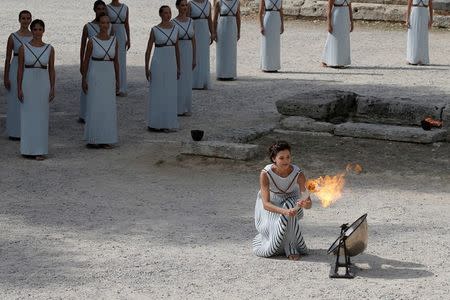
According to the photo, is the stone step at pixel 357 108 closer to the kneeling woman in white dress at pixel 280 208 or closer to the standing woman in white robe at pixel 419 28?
the standing woman in white robe at pixel 419 28

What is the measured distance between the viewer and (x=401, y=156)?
47.3 ft

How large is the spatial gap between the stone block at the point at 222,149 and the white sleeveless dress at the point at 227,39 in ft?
18.6

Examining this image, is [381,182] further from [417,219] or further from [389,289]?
[389,289]

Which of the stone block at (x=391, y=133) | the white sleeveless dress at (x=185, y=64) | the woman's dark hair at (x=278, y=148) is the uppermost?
the white sleeveless dress at (x=185, y=64)

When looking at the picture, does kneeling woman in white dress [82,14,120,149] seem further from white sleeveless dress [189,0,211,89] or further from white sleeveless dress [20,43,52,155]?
white sleeveless dress [189,0,211,89]

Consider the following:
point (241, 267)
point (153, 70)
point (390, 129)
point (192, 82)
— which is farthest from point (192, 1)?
point (241, 267)

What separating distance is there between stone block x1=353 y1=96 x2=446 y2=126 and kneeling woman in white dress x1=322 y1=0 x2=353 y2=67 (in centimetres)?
468

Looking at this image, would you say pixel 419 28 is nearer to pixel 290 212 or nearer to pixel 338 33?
pixel 338 33

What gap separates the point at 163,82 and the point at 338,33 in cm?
557

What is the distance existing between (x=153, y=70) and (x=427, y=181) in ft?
14.6

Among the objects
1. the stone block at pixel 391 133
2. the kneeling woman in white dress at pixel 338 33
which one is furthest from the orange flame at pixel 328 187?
the kneeling woman in white dress at pixel 338 33

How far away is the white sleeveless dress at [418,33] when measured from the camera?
2114cm

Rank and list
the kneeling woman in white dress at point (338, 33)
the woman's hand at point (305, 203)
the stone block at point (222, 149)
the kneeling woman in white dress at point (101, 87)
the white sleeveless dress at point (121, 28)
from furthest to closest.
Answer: the kneeling woman in white dress at point (338, 33) → the white sleeveless dress at point (121, 28) → the kneeling woman in white dress at point (101, 87) → the stone block at point (222, 149) → the woman's hand at point (305, 203)

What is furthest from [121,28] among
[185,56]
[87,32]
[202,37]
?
[87,32]
